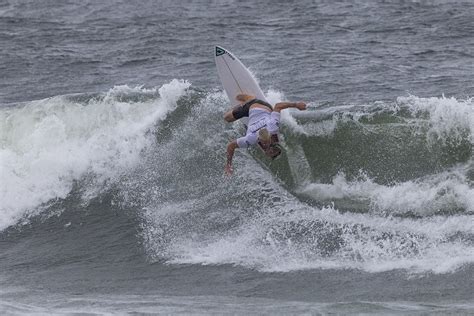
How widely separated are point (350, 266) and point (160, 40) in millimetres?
11406

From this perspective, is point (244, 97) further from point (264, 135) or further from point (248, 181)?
point (264, 135)

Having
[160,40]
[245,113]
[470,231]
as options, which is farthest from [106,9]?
[470,231]

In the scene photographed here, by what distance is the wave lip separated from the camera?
1405 centimetres

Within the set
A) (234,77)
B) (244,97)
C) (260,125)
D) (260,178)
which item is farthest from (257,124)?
(234,77)

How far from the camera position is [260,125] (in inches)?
485

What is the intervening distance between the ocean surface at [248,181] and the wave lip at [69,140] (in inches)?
1.1

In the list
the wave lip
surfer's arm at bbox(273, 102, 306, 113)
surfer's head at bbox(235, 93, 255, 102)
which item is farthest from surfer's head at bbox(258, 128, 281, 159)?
the wave lip

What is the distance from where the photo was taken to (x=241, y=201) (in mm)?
12492

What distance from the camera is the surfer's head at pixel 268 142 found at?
11945 mm

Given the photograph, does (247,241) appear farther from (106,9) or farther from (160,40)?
(106,9)

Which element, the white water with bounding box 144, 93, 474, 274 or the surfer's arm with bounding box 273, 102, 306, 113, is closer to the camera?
the white water with bounding box 144, 93, 474, 274

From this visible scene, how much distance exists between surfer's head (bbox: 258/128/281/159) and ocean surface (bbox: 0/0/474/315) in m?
0.76

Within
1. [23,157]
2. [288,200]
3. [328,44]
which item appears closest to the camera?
[288,200]

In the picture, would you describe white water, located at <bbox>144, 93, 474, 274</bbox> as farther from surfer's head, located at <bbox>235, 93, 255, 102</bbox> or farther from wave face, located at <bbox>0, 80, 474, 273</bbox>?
surfer's head, located at <bbox>235, 93, 255, 102</bbox>
